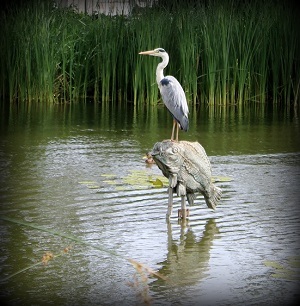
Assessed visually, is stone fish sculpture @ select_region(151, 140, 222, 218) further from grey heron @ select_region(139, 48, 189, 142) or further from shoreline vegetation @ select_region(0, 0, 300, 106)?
shoreline vegetation @ select_region(0, 0, 300, 106)

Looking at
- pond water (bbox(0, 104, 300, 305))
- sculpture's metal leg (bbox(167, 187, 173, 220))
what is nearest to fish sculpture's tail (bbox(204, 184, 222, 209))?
pond water (bbox(0, 104, 300, 305))

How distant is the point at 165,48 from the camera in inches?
540

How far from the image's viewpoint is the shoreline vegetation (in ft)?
44.0

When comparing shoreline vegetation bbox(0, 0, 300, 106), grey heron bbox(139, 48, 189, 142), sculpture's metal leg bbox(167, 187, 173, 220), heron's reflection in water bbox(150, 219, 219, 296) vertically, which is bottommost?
heron's reflection in water bbox(150, 219, 219, 296)

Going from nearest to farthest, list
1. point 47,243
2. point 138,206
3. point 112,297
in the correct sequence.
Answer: point 112,297
point 47,243
point 138,206

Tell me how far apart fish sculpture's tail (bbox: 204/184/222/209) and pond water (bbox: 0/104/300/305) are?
0.42ft

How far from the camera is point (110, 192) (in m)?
7.69

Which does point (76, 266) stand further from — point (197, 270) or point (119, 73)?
point (119, 73)

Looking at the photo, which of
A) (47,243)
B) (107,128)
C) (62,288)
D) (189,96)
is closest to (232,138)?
(107,128)

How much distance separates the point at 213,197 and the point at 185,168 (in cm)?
39

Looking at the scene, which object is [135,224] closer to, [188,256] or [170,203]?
[170,203]

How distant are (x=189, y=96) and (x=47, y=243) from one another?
321 inches

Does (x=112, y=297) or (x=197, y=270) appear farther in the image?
(x=197, y=270)

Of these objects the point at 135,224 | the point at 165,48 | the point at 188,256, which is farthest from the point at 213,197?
the point at 165,48
